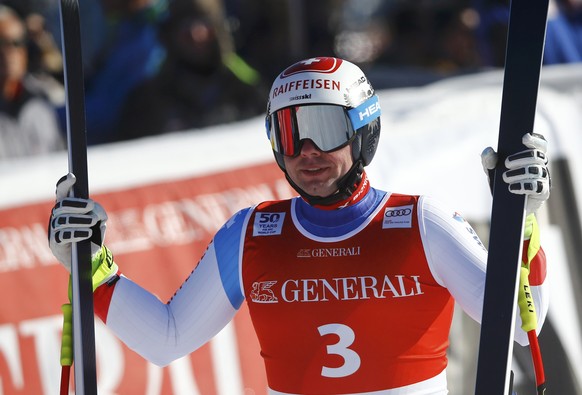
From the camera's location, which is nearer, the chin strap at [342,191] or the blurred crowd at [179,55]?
the chin strap at [342,191]

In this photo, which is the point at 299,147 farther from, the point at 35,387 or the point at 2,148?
the point at 2,148

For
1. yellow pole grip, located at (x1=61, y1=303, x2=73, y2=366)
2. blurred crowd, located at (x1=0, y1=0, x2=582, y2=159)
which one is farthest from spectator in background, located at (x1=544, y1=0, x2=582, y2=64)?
yellow pole grip, located at (x1=61, y1=303, x2=73, y2=366)

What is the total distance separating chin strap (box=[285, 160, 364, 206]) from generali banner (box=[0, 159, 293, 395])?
189cm

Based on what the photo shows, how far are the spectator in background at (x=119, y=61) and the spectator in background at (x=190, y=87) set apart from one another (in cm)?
9

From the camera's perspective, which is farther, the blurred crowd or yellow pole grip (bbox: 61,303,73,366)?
the blurred crowd

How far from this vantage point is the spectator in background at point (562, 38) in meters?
8.26

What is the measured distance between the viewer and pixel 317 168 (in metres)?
3.58

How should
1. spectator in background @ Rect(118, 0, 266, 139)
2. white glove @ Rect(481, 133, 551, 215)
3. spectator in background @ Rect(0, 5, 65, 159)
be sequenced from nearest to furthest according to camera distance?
white glove @ Rect(481, 133, 551, 215) → spectator in background @ Rect(0, 5, 65, 159) → spectator in background @ Rect(118, 0, 266, 139)

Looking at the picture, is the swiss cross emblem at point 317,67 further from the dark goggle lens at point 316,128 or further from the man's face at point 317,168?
the man's face at point 317,168

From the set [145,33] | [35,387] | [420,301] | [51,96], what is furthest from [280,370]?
[145,33]

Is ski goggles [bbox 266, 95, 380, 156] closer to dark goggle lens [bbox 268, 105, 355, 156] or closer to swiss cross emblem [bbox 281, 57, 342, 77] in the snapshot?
dark goggle lens [bbox 268, 105, 355, 156]

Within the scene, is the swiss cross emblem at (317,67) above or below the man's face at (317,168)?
above

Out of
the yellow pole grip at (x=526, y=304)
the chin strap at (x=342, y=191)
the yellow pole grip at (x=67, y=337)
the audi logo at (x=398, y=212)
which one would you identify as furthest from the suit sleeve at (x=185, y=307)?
the yellow pole grip at (x=526, y=304)

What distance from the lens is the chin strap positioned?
362 centimetres
